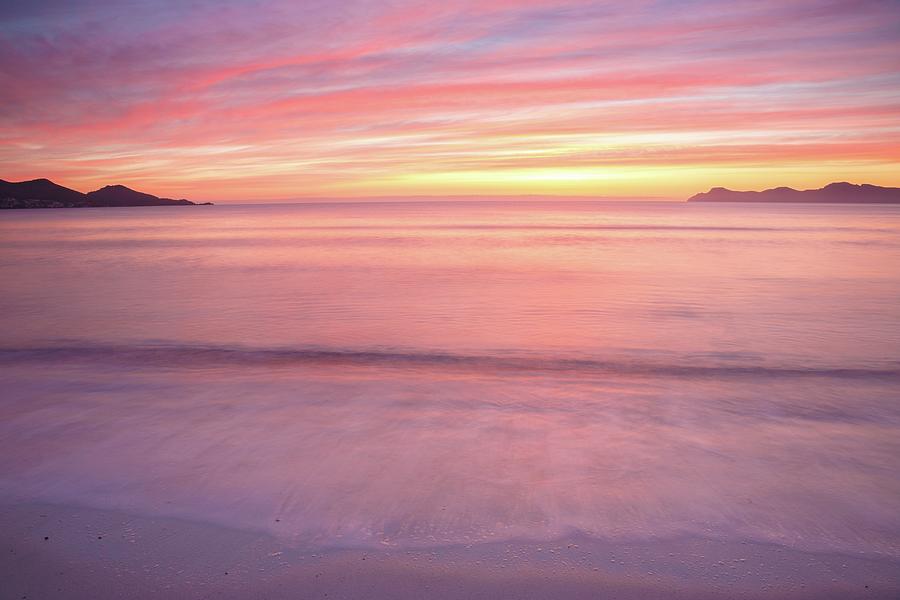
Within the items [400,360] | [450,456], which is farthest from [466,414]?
[400,360]

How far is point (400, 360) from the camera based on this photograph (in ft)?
32.3

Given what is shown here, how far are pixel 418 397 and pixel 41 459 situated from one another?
407 centimetres

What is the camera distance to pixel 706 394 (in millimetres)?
7691

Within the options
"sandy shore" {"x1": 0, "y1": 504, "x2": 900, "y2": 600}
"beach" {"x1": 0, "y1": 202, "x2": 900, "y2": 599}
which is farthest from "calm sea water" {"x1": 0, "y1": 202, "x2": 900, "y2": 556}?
"sandy shore" {"x1": 0, "y1": 504, "x2": 900, "y2": 600}

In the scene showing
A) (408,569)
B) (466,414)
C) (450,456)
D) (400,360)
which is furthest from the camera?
(400,360)

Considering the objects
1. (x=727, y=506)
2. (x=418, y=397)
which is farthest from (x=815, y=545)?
(x=418, y=397)

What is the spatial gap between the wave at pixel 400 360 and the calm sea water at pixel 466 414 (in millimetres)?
70

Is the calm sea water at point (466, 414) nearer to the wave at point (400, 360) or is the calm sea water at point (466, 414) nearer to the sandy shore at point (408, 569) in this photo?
the wave at point (400, 360)

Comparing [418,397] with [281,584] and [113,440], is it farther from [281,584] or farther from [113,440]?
[281,584]

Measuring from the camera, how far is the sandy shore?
3441mm

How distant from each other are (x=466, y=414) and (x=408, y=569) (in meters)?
3.13

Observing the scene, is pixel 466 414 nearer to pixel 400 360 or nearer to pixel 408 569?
pixel 408 569

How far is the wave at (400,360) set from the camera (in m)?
9.04

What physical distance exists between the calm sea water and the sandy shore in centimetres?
20
